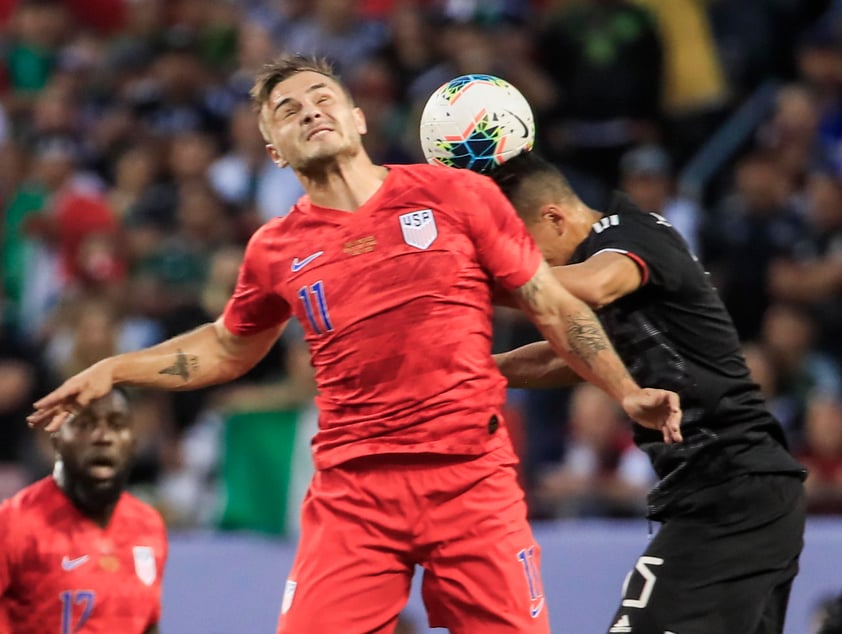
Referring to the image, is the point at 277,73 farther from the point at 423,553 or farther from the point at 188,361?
the point at 423,553

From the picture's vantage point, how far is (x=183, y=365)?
5.54 metres

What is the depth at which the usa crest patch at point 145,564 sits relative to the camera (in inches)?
237

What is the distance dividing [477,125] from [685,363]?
104cm

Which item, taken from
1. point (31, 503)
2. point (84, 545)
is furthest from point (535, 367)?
point (31, 503)

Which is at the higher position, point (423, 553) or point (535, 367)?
point (535, 367)

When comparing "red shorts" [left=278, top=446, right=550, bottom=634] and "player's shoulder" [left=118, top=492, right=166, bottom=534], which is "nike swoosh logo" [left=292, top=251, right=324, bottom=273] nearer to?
"red shorts" [left=278, top=446, right=550, bottom=634]

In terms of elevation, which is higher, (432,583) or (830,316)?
(830,316)

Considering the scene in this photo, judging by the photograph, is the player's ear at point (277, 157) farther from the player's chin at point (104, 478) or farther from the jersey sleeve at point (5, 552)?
the jersey sleeve at point (5, 552)

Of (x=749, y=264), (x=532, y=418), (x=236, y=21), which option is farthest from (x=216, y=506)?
(x=236, y=21)

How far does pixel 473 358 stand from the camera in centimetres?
509

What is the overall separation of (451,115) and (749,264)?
15.5ft

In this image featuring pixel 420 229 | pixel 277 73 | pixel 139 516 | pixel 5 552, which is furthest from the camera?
pixel 139 516

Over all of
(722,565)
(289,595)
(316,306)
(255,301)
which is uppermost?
(255,301)

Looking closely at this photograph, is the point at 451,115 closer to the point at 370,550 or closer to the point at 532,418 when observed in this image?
the point at 370,550
